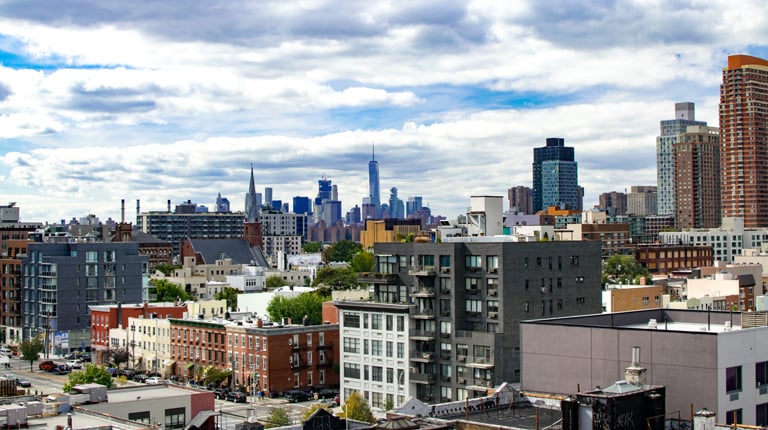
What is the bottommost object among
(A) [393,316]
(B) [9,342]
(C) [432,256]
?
(B) [9,342]

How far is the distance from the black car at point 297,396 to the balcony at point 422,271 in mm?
25684

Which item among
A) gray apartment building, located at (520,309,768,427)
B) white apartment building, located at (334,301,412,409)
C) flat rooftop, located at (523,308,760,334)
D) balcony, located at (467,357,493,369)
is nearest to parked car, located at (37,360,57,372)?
white apartment building, located at (334,301,412,409)

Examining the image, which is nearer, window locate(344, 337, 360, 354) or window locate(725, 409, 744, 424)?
window locate(725, 409, 744, 424)

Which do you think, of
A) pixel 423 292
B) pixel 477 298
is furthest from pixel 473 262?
pixel 423 292

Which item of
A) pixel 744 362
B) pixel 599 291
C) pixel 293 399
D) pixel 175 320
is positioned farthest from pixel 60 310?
pixel 744 362

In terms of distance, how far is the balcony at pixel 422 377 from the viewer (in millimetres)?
98875

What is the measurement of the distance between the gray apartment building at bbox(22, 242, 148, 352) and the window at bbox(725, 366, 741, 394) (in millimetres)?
135177

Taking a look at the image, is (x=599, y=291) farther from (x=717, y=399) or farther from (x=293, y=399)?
(x=717, y=399)

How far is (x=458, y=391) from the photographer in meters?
96.0

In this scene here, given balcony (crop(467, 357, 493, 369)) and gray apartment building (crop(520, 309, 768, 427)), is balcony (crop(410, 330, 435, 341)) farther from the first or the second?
gray apartment building (crop(520, 309, 768, 427))

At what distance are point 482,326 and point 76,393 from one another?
4306 centimetres

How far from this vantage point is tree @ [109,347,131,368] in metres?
143

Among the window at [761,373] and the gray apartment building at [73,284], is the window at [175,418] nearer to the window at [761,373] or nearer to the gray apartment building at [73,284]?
the window at [761,373]

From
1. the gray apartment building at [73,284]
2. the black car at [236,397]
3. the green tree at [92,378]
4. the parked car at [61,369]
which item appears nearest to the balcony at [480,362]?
the black car at [236,397]
